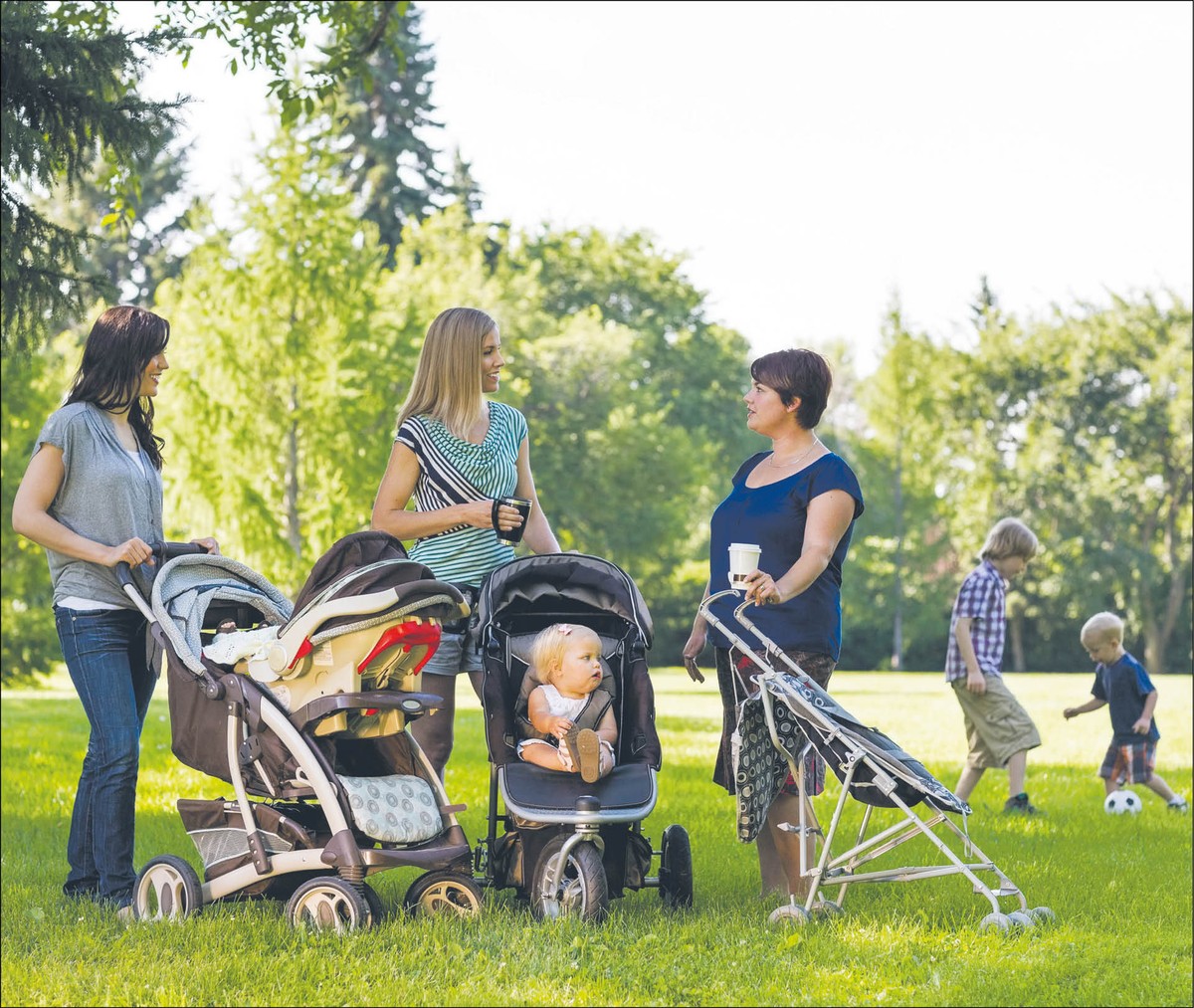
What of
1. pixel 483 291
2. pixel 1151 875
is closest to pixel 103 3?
pixel 1151 875

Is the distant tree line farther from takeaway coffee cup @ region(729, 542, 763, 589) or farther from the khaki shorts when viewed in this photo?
takeaway coffee cup @ region(729, 542, 763, 589)

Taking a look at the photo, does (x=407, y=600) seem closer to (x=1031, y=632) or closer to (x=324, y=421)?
(x=324, y=421)

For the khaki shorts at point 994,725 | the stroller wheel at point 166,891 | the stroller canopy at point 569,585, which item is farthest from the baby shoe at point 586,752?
the khaki shorts at point 994,725

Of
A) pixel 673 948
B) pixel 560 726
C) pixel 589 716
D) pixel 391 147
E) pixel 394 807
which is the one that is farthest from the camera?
pixel 391 147

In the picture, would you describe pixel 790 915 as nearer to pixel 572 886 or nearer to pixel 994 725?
pixel 572 886

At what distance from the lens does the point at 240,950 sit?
4508mm

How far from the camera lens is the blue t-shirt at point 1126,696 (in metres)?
9.19

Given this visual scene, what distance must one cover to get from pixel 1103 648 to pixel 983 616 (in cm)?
105

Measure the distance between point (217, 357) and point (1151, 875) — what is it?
13711mm

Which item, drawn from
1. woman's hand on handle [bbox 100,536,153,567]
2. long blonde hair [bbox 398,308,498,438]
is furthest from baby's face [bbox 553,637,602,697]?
woman's hand on handle [bbox 100,536,153,567]

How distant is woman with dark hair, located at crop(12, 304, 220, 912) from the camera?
17.2 ft

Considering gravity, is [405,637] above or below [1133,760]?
above

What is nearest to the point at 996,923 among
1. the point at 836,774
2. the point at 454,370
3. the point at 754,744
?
the point at 836,774

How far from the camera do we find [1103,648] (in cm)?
919
